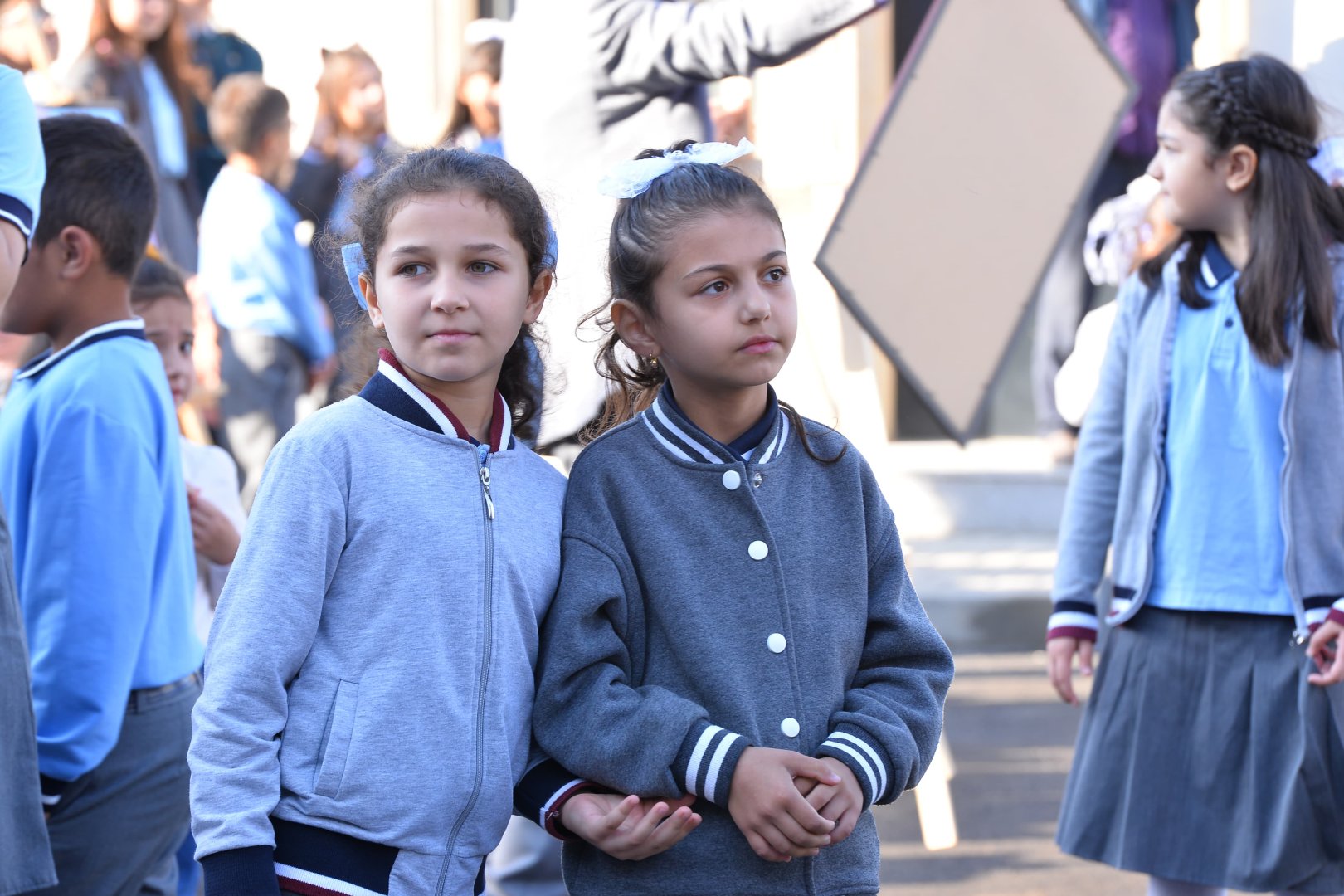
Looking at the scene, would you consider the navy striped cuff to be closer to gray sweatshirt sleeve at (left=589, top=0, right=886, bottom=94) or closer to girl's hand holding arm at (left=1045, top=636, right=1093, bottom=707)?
gray sweatshirt sleeve at (left=589, top=0, right=886, bottom=94)

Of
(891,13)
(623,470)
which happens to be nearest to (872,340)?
(623,470)

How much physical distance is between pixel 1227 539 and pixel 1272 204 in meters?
0.62

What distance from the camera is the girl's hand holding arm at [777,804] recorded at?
1.94 meters

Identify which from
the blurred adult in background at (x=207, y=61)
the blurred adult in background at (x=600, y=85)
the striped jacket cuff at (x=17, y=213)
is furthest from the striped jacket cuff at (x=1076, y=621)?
the blurred adult in background at (x=207, y=61)

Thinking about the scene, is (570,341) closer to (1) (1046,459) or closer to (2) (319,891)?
(2) (319,891)

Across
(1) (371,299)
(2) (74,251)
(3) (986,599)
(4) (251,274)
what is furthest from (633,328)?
(3) (986,599)

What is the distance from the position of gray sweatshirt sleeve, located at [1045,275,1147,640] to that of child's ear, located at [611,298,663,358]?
127cm

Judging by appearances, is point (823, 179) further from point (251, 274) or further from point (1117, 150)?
point (1117, 150)

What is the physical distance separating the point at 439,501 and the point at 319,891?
1.53ft

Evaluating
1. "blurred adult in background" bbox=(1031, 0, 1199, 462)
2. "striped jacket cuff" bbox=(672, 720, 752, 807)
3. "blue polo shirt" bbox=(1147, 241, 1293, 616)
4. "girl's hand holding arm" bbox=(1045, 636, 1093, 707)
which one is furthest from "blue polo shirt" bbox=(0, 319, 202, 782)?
"blurred adult in background" bbox=(1031, 0, 1199, 462)

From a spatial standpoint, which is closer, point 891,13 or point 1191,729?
point 1191,729

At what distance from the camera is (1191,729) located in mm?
3014

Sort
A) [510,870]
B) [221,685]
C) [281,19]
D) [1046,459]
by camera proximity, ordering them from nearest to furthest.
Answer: [221,685] < [510,870] < [1046,459] < [281,19]

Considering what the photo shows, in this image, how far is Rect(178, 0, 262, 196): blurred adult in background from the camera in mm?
6977
